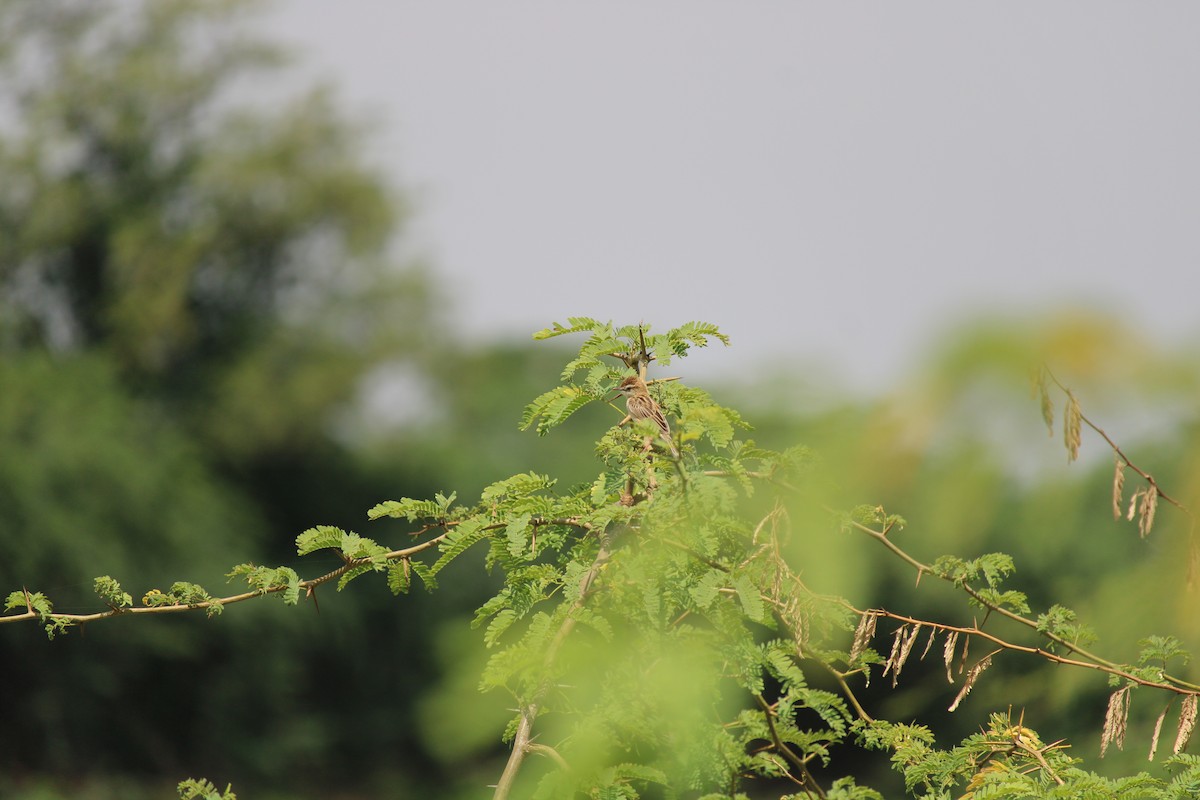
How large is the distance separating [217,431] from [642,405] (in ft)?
60.8

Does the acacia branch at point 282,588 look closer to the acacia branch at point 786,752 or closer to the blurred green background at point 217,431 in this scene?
the acacia branch at point 786,752

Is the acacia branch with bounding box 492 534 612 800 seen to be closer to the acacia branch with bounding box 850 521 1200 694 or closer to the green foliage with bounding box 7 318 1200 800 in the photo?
the green foliage with bounding box 7 318 1200 800

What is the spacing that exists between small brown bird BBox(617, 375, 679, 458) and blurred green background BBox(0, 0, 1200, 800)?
36.3ft

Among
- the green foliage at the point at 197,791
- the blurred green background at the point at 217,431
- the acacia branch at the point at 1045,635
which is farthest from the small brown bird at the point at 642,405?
the blurred green background at the point at 217,431

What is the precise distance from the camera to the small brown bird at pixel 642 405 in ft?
5.80

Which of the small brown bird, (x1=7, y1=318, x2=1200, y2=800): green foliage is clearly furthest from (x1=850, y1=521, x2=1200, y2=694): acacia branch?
the small brown bird

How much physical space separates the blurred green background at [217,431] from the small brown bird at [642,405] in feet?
36.3

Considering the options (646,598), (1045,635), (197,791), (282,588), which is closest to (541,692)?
(646,598)

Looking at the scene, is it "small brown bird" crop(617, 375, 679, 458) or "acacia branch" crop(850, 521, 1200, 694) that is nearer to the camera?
"small brown bird" crop(617, 375, 679, 458)

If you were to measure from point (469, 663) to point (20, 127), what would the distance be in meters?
18.7

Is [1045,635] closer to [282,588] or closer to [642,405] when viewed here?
[642,405]

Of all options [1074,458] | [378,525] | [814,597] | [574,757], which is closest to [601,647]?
[574,757]

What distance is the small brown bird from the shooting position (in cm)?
177

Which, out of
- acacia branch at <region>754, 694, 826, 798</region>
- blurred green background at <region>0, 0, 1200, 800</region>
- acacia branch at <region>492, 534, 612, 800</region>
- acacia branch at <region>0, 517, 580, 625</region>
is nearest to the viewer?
acacia branch at <region>492, 534, 612, 800</region>
